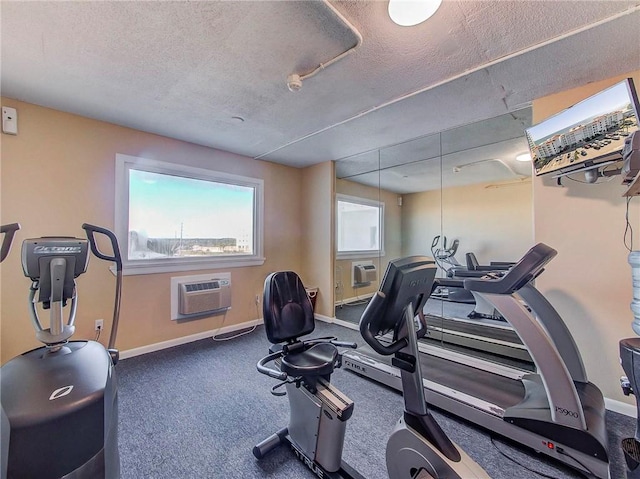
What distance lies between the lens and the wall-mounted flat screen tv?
1657 mm

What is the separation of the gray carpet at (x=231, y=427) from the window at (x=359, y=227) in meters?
2.29

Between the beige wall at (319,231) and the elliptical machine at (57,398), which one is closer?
the elliptical machine at (57,398)

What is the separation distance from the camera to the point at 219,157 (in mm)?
3732

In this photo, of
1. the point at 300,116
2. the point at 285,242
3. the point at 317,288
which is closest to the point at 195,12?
the point at 300,116

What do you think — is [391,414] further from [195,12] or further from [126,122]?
[126,122]

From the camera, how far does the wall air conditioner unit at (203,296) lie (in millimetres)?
3260

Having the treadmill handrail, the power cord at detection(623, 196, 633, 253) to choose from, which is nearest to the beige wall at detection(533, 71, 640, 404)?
the power cord at detection(623, 196, 633, 253)

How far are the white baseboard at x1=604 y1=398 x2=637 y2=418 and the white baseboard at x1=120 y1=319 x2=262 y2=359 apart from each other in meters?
3.68

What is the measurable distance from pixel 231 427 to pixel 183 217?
2.52m

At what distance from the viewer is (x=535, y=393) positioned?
185 centimetres

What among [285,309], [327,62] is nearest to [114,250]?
[285,309]

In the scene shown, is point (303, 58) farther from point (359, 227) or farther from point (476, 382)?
point (359, 227)

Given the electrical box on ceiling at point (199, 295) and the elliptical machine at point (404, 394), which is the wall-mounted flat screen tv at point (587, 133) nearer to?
the elliptical machine at point (404, 394)

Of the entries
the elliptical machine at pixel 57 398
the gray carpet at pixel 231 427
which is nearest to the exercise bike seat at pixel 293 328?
the gray carpet at pixel 231 427
